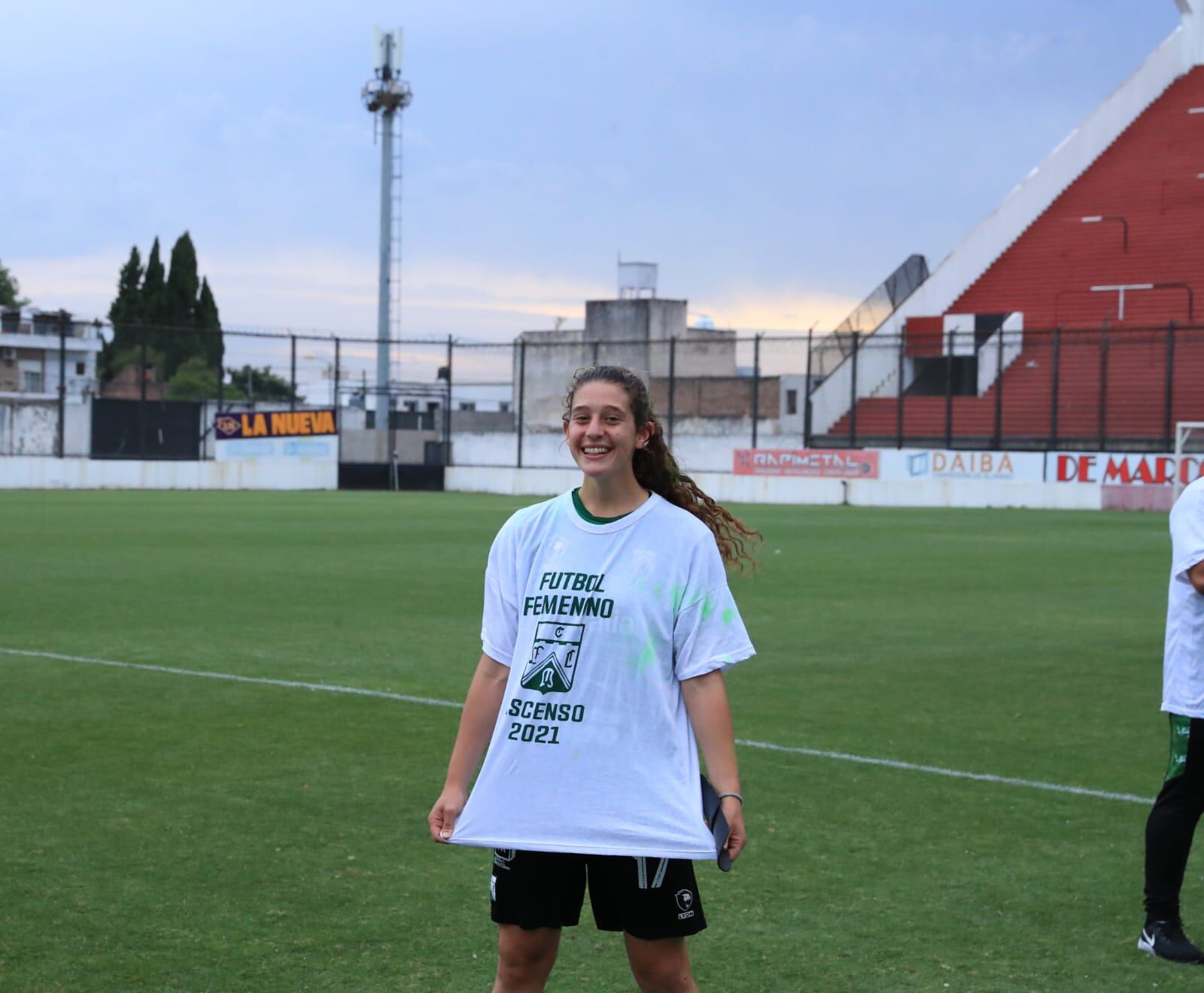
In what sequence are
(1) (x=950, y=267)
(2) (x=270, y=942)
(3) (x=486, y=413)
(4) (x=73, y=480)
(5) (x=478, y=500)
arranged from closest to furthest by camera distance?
(2) (x=270, y=942) → (5) (x=478, y=500) → (4) (x=73, y=480) → (1) (x=950, y=267) → (3) (x=486, y=413)

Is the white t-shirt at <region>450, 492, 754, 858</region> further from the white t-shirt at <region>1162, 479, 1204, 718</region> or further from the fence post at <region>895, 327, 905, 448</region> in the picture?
the fence post at <region>895, 327, 905, 448</region>

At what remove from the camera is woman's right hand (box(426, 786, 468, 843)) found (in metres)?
3.69

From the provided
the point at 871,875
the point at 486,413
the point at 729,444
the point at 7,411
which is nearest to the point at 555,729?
the point at 871,875

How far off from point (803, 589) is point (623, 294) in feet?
190

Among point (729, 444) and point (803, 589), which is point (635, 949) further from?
point (729, 444)

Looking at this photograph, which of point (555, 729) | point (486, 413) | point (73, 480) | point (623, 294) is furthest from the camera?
point (623, 294)

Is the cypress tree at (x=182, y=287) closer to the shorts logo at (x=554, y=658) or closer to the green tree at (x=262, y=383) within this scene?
the green tree at (x=262, y=383)

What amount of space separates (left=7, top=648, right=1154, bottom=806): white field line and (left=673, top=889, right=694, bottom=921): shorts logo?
14.5ft

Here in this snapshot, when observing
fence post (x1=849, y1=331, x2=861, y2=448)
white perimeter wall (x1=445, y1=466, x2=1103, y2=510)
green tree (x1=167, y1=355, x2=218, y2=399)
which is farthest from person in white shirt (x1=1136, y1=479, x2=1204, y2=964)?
green tree (x1=167, y1=355, x2=218, y2=399)

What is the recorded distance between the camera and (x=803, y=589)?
17.3 m

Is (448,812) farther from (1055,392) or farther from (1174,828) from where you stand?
(1055,392)

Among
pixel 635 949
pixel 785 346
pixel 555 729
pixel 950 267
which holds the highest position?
pixel 950 267

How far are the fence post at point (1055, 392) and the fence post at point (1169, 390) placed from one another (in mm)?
2874

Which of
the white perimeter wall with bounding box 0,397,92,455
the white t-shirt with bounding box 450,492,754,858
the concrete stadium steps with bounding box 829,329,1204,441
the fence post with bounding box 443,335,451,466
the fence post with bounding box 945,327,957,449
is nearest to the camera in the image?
the white t-shirt with bounding box 450,492,754,858
